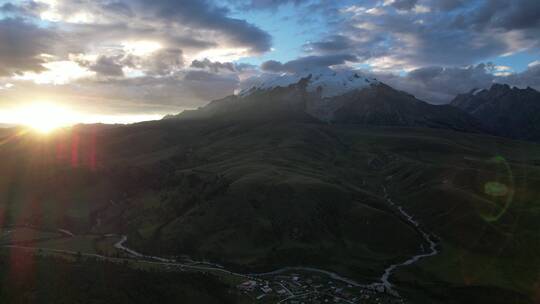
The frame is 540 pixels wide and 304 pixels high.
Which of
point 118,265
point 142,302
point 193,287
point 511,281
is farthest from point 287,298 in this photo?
point 511,281

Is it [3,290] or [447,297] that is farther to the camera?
[447,297]

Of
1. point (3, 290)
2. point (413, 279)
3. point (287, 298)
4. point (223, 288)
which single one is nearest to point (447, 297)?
point (413, 279)

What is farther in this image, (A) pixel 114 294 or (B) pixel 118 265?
(B) pixel 118 265

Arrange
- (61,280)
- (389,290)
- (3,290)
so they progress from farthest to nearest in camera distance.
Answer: (389,290) < (61,280) < (3,290)

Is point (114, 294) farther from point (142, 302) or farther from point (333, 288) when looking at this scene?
point (333, 288)

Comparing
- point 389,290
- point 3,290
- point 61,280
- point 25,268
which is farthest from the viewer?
point 389,290

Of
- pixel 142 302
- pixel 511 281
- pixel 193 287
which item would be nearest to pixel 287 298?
pixel 193 287

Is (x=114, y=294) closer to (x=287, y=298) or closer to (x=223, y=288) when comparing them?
(x=223, y=288)

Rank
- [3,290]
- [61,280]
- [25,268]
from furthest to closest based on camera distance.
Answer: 1. [25,268]
2. [61,280]
3. [3,290]
